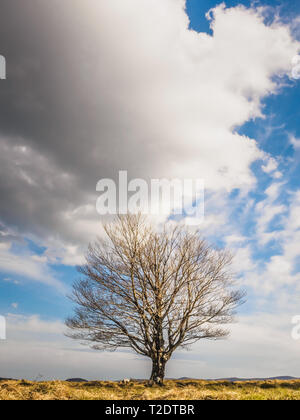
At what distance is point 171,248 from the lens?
1920cm

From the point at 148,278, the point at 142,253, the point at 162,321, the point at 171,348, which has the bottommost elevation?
the point at 171,348

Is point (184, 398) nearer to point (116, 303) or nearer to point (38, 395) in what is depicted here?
point (38, 395)

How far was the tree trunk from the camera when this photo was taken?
56.4 feet

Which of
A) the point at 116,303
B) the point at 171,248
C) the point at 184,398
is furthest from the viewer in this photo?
the point at 171,248

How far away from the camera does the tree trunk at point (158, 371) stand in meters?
17.2

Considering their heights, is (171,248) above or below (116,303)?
above

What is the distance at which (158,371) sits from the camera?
17312 mm

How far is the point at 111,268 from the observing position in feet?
60.7
